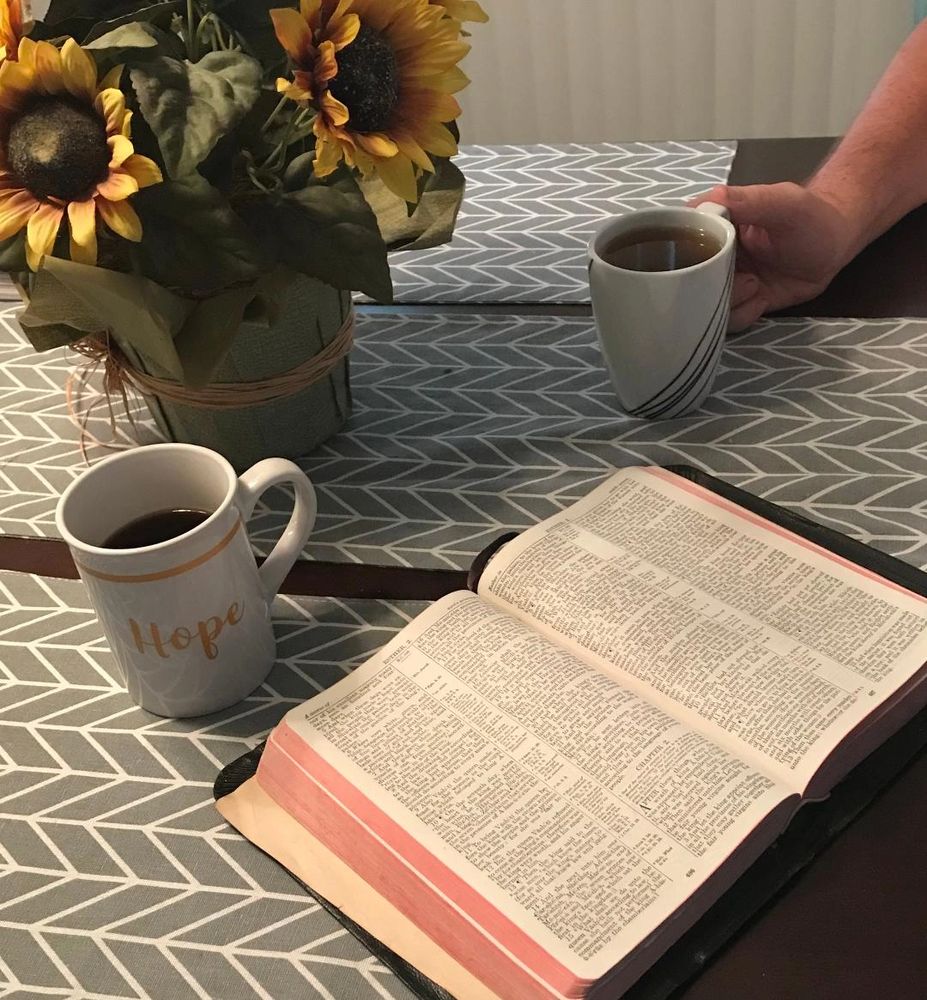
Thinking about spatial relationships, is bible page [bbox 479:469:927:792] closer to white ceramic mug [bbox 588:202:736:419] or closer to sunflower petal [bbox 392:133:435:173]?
white ceramic mug [bbox 588:202:736:419]

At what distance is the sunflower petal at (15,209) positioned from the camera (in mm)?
561

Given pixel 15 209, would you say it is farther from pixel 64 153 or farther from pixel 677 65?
pixel 677 65

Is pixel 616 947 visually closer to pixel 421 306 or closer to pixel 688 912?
pixel 688 912

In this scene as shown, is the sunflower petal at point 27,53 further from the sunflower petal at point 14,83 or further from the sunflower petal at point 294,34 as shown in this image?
the sunflower petal at point 294,34

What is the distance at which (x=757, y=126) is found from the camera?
1.91 metres

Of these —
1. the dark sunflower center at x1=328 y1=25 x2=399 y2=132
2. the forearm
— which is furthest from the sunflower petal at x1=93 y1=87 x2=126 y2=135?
the forearm

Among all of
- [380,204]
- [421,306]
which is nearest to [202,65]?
[380,204]

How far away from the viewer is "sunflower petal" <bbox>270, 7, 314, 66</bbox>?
55 cm

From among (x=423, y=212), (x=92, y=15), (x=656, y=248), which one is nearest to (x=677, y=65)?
(x=656, y=248)

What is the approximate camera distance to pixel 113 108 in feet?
1.83

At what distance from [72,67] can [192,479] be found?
0.23 m

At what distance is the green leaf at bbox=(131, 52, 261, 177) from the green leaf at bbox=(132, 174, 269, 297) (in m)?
0.02

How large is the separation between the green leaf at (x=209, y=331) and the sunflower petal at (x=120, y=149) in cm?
11

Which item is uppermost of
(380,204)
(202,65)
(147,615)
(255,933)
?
(202,65)
